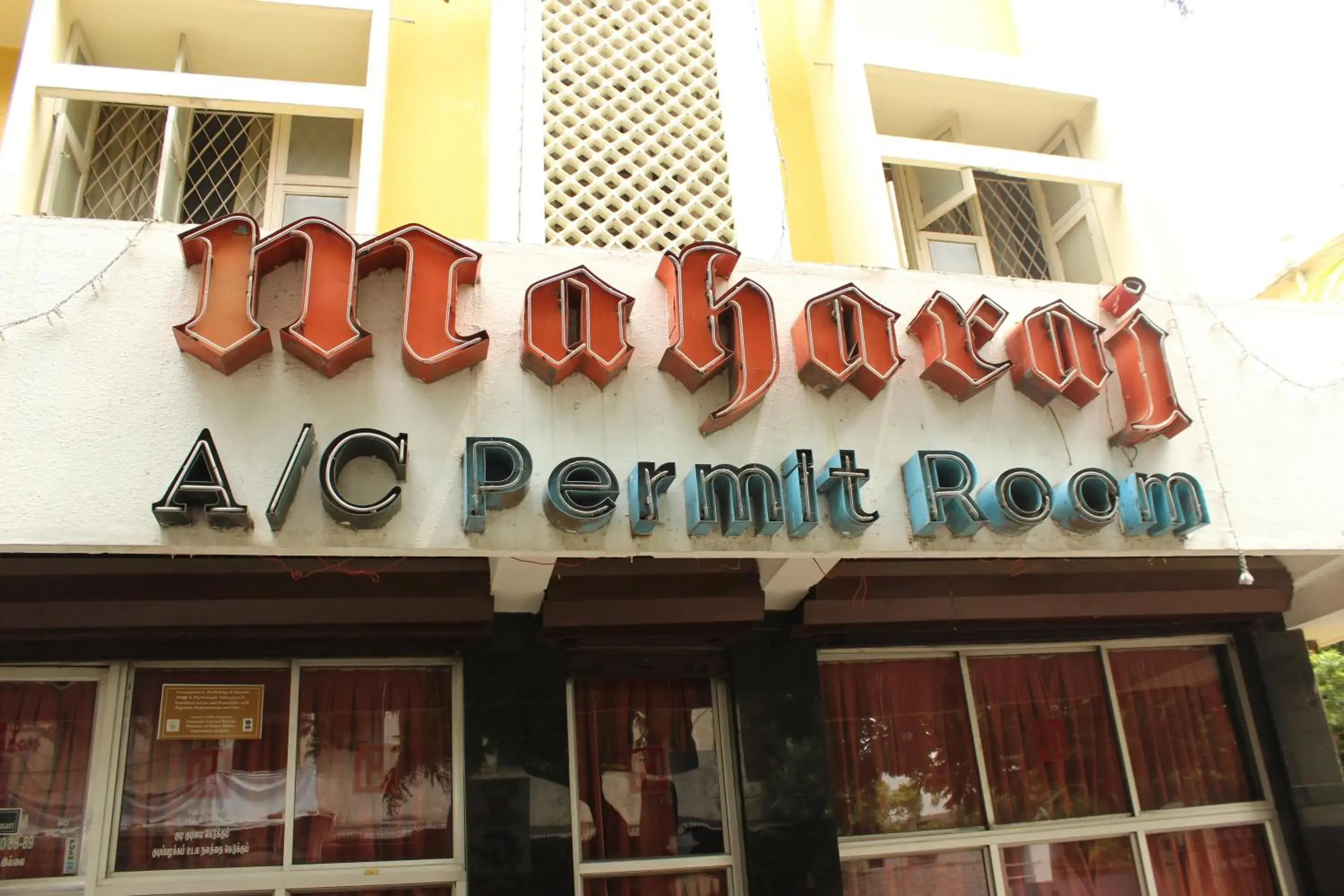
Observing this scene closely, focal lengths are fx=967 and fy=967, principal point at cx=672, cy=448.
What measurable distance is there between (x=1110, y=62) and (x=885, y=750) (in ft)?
19.0

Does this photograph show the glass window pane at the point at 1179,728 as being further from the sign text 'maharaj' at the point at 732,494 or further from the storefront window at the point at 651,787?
the storefront window at the point at 651,787

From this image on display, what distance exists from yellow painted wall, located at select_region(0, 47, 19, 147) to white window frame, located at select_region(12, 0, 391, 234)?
0.57 metres

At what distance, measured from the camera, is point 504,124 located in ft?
20.5

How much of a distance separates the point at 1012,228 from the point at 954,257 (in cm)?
85

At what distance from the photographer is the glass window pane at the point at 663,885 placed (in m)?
5.69

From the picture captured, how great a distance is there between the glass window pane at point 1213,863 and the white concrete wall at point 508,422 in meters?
2.24

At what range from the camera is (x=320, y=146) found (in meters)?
7.34

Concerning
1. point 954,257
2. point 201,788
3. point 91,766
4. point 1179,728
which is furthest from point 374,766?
point 954,257

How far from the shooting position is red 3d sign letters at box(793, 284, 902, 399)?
5.18 meters

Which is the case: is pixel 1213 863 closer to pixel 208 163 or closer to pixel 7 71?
pixel 208 163

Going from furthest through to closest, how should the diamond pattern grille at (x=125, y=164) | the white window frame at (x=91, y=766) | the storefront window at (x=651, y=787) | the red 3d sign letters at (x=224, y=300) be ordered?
1. the diamond pattern grille at (x=125, y=164)
2. the storefront window at (x=651, y=787)
3. the white window frame at (x=91, y=766)
4. the red 3d sign letters at (x=224, y=300)

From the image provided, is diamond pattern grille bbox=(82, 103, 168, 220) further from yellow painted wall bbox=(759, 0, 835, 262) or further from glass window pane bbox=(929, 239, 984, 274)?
glass window pane bbox=(929, 239, 984, 274)

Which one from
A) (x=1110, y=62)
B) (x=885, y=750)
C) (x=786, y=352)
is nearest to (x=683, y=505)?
(x=786, y=352)

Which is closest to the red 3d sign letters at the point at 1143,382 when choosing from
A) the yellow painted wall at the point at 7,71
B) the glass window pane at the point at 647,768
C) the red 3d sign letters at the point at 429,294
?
the glass window pane at the point at 647,768
